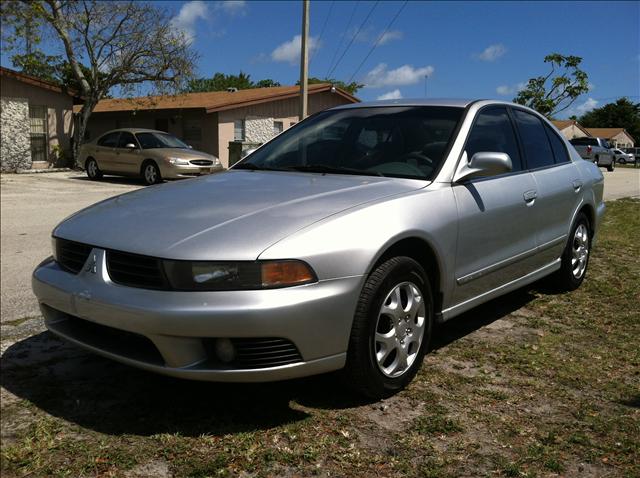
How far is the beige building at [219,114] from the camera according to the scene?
24.3 metres

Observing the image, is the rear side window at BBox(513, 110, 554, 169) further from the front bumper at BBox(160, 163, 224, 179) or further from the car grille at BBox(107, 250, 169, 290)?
the front bumper at BBox(160, 163, 224, 179)

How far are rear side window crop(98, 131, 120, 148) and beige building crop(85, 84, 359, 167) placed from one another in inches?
233

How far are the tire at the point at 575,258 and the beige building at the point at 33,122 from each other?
20732 mm

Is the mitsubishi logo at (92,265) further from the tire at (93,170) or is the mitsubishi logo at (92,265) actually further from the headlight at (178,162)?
the tire at (93,170)

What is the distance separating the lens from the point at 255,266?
8.72 feet

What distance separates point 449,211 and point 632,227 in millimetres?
6853

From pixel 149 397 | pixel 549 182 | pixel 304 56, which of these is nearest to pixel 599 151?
pixel 304 56

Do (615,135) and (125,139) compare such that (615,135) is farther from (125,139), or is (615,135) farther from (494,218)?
(494,218)

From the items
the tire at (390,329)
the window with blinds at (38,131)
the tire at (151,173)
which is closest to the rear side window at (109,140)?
the tire at (151,173)

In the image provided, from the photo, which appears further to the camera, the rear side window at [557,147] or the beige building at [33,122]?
the beige building at [33,122]

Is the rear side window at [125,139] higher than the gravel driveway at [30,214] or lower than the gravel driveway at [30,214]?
higher

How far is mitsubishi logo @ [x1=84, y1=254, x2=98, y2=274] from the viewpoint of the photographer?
292cm

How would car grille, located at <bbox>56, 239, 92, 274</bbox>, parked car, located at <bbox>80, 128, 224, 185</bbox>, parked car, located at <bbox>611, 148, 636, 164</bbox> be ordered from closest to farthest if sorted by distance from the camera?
car grille, located at <bbox>56, 239, 92, 274</bbox>, parked car, located at <bbox>80, 128, 224, 185</bbox>, parked car, located at <bbox>611, 148, 636, 164</bbox>

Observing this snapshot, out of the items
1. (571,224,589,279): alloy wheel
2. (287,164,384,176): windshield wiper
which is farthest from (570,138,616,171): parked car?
(287,164,384,176): windshield wiper
